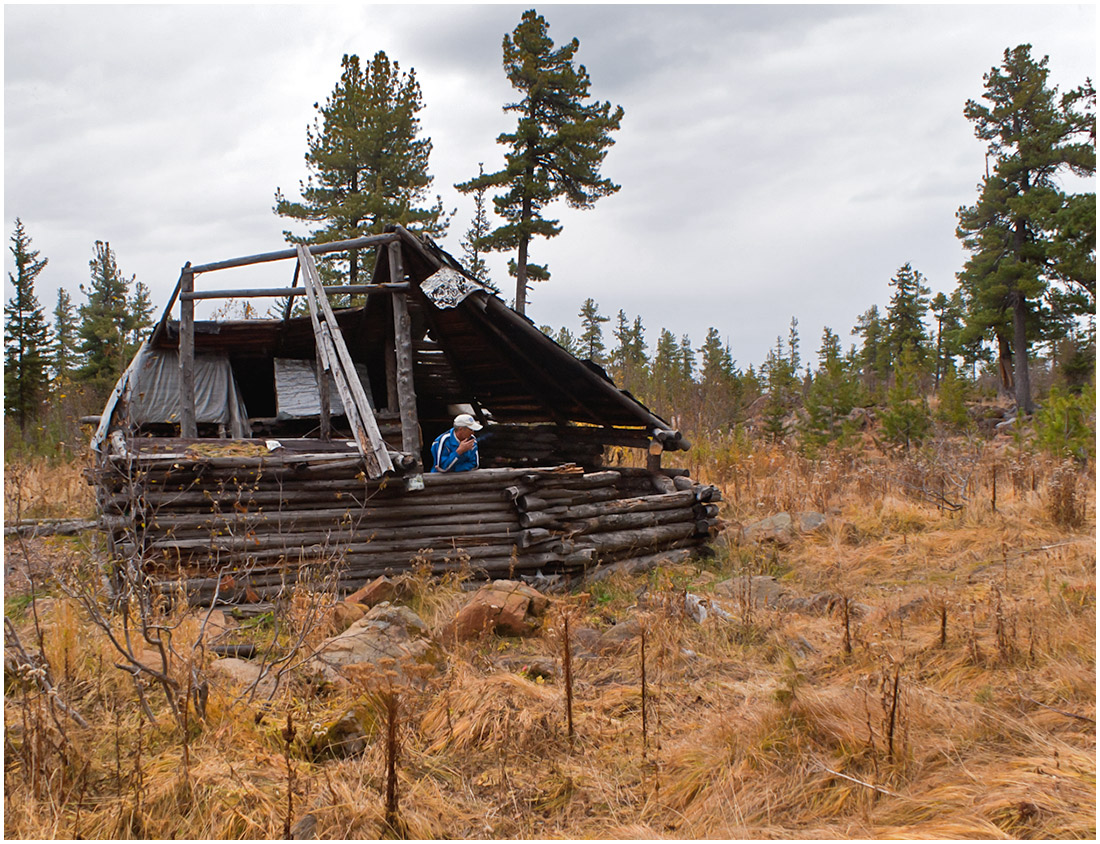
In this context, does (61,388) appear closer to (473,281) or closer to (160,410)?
(160,410)

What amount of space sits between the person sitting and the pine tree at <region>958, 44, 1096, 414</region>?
25599 millimetres

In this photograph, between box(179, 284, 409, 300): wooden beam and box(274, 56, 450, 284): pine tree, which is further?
box(274, 56, 450, 284): pine tree

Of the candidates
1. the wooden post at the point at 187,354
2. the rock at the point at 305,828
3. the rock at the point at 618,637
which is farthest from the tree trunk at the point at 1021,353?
the rock at the point at 305,828

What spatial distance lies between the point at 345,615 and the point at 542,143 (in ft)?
67.9

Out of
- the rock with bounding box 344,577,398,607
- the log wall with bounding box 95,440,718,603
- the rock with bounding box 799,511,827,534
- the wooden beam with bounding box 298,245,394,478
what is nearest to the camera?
the rock with bounding box 344,577,398,607

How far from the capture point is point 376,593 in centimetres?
637

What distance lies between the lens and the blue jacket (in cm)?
815

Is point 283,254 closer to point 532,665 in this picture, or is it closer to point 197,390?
point 197,390

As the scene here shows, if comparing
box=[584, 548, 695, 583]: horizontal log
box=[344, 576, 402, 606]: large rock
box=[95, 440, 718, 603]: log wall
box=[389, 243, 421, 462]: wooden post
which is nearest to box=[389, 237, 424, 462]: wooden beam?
box=[389, 243, 421, 462]: wooden post

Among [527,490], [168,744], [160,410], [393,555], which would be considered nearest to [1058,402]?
[527,490]

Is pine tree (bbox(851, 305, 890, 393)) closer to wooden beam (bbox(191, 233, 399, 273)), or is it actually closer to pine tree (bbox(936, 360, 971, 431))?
pine tree (bbox(936, 360, 971, 431))

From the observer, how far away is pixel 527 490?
25.3ft

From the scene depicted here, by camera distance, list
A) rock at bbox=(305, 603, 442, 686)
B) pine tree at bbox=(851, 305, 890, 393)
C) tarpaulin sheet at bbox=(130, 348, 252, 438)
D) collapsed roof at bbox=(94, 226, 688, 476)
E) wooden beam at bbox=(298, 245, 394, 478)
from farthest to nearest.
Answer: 1. pine tree at bbox=(851, 305, 890, 393)
2. tarpaulin sheet at bbox=(130, 348, 252, 438)
3. collapsed roof at bbox=(94, 226, 688, 476)
4. wooden beam at bbox=(298, 245, 394, 478)
5. rock at bbox=(305, 603, 442, 686)

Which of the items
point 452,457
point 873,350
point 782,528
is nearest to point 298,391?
point 452,457
